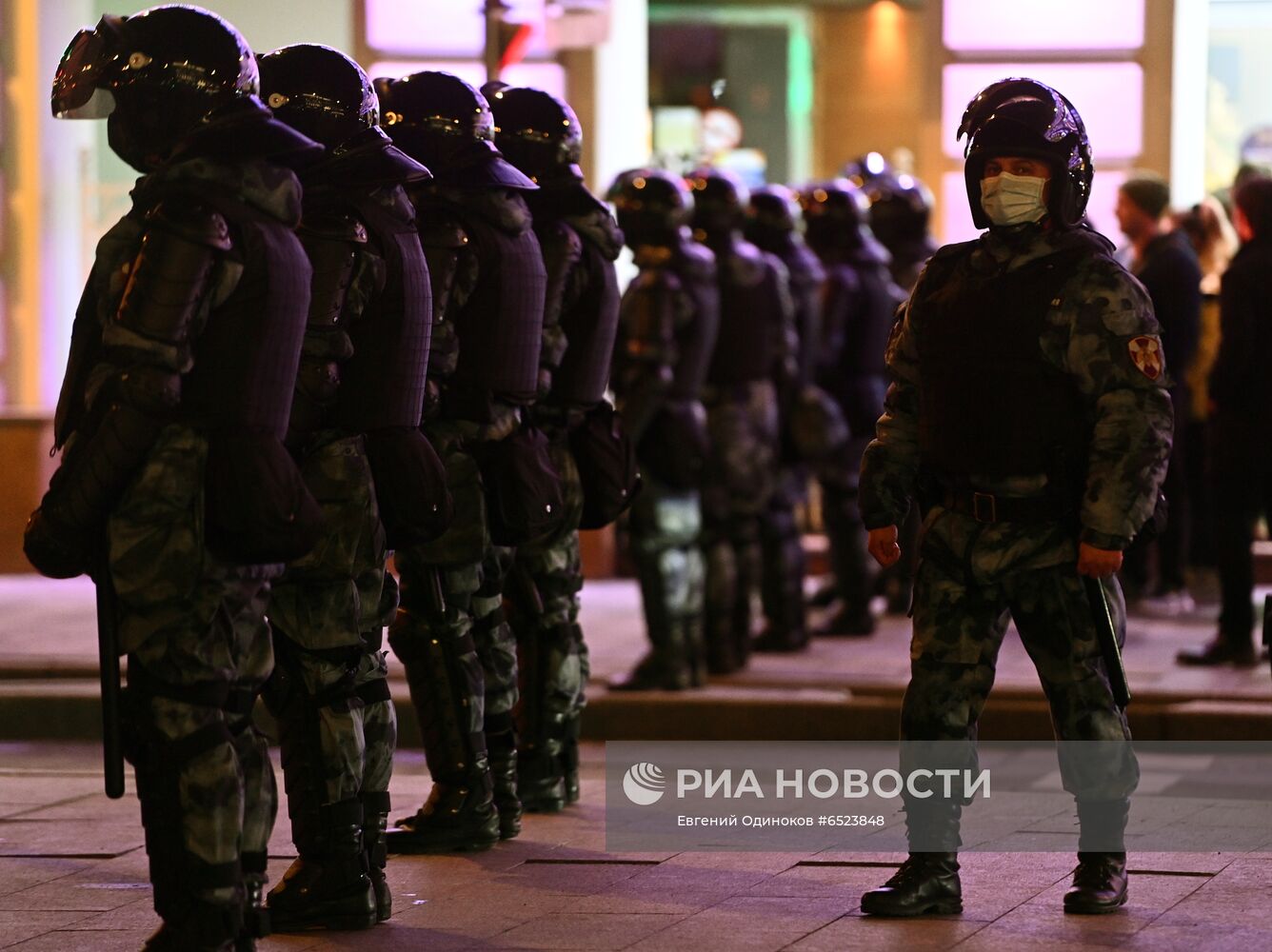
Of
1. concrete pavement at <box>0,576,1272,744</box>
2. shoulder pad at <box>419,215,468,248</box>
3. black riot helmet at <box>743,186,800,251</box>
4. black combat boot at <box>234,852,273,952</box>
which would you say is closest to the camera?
black combat boot at <box>234,852,273,952</box>

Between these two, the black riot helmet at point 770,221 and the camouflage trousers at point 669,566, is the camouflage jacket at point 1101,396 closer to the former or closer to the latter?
the camouflage trousers at point 669,566

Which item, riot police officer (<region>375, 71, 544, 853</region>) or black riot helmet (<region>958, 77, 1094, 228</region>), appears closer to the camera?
black riot helmet (<region>958, 77, 1094, 228</region>)

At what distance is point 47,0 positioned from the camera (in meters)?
14.6

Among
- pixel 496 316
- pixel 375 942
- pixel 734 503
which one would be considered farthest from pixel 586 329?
pixel 734 503

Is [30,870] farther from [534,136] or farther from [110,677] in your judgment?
[534,136]

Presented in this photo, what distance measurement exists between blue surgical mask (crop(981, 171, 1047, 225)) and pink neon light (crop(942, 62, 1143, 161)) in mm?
8767

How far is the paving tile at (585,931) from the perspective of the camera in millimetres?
5844

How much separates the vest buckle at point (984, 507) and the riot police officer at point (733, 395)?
459 centimetres

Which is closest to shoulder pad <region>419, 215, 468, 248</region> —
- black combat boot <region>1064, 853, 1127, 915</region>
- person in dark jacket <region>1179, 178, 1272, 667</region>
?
black combat boot <region>1064, 853, 1127, 915</region>

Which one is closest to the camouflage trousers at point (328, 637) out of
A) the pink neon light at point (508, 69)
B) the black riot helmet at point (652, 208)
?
the black riot helmet at point (652, 208)

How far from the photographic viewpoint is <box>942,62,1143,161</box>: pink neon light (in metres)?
14.8

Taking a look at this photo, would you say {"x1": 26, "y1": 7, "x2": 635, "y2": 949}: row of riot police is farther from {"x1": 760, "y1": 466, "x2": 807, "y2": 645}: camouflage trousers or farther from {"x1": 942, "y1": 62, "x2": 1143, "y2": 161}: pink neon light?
{"x1": 942, "y1": 62, "x2": 1143, "y2": 161}: pink neon light

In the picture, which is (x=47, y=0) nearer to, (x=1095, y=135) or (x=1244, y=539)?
(x=1095, y=135)

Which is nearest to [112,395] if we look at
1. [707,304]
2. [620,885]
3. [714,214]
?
[620,885]
